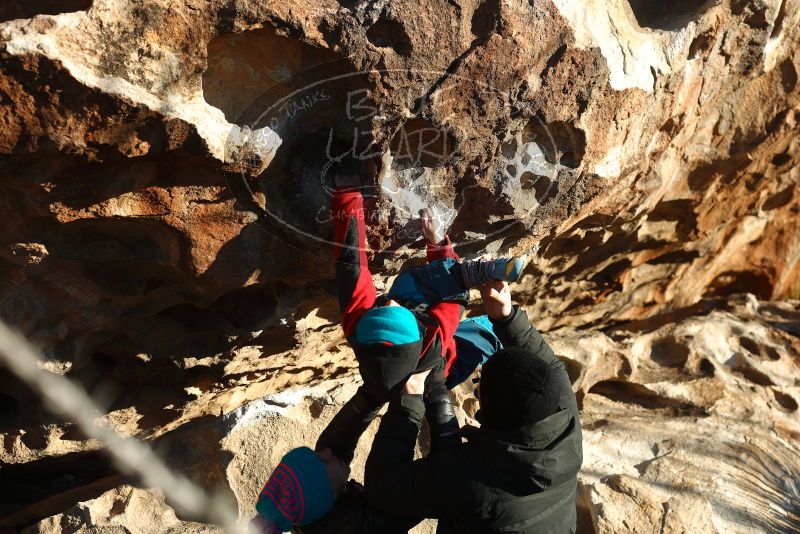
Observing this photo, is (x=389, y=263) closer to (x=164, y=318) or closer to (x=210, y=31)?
(x=164, y=318)

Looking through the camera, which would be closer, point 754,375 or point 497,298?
point 497,298

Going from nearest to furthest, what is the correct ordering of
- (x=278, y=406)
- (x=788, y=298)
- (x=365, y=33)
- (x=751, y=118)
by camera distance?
1. (x=365, y=33)
2. (x=278, y=406)
3. (x=751, y=118)
4. (x=788, y=298)

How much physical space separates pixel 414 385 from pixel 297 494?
37cm

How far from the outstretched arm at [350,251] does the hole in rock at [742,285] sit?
283cm

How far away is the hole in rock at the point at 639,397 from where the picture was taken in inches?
118

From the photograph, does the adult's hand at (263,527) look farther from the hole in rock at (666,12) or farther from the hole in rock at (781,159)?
the hole in rock at (781,159)

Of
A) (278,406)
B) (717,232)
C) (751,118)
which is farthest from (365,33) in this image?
(717,232)

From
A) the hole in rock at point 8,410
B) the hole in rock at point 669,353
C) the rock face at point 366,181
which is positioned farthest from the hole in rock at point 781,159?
the hole in rock at point 8,410

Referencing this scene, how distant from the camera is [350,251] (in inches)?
→ 80.1

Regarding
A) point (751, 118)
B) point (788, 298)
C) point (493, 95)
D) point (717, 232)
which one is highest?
point (493, 95)

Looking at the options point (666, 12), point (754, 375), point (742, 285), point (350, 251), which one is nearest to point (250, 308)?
point (350, 251)

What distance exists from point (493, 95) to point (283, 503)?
3.90ft

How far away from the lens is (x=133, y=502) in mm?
2330

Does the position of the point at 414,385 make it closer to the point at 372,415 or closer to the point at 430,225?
the point at 372,415
